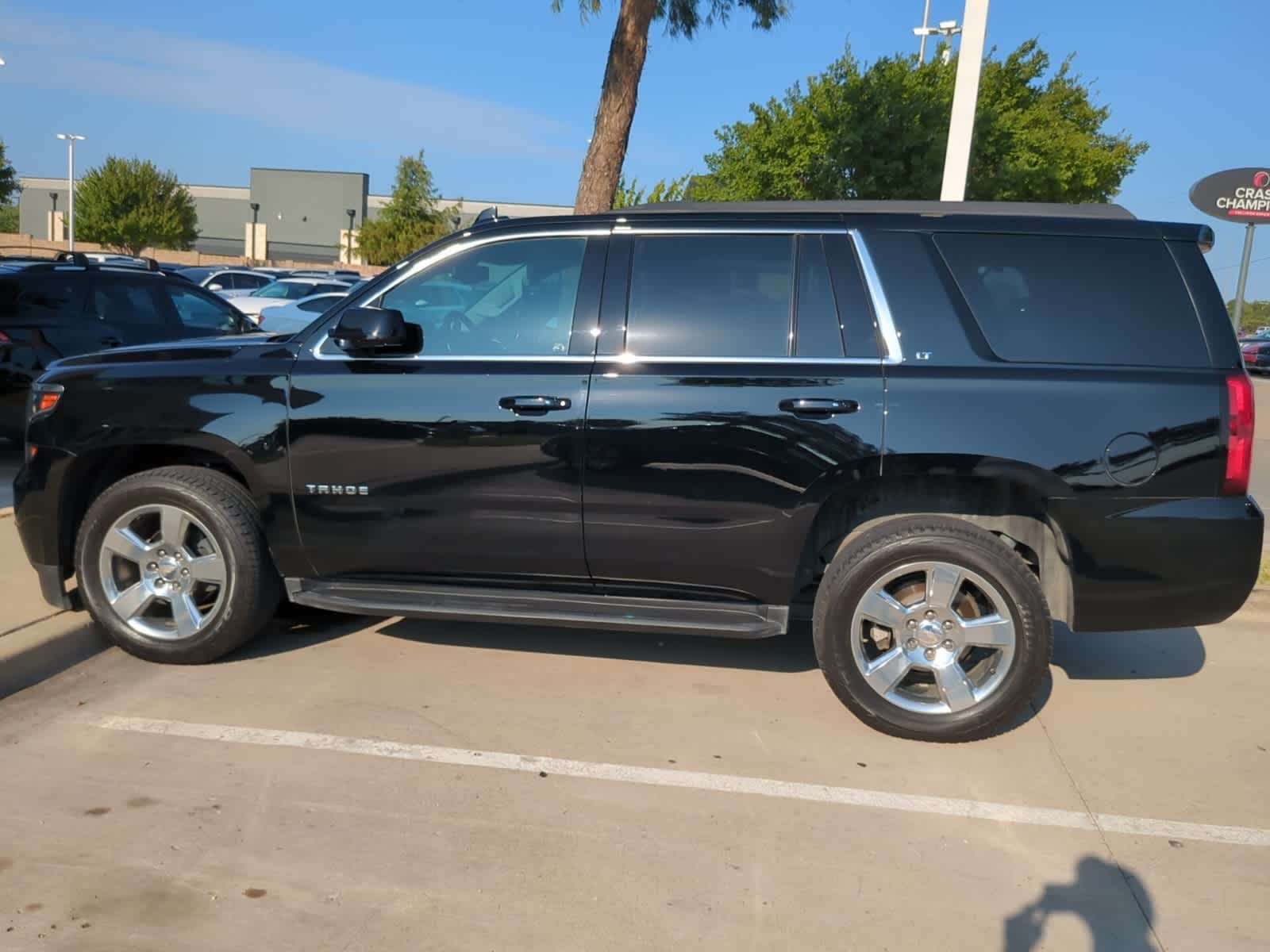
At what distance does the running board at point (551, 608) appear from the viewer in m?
4.23

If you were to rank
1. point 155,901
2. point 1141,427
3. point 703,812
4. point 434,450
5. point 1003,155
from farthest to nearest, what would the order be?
point 1003,155 → point 434,450 → point 1141,427 → point 703,812 → point 155,901

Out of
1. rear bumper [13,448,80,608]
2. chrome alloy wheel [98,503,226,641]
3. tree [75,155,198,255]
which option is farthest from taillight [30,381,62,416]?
tree [75,155,198,255]

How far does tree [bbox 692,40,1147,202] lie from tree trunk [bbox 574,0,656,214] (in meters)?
10.4

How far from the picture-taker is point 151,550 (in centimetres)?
464

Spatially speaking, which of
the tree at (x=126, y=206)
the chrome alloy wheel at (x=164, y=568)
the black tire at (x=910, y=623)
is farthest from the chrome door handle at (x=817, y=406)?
the tree at (x=126, y=206)

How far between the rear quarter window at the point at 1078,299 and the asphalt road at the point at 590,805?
1.53 metres

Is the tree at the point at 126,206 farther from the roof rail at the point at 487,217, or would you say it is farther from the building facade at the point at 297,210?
the roof rail at the point at 487,217

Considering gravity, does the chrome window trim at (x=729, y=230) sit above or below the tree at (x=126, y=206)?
below

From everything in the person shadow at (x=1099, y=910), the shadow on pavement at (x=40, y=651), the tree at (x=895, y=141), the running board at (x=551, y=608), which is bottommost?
the shadow on pavement at (x=40, y=651)

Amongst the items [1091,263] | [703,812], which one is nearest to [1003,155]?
[1091,263]

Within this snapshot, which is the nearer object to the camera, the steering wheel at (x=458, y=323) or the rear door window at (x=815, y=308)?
the rear door window at (x=815, y=308)

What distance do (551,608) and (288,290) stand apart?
1886 centimetres

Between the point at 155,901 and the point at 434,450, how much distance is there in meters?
1.91

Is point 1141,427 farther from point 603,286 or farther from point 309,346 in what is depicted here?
point 309,346
